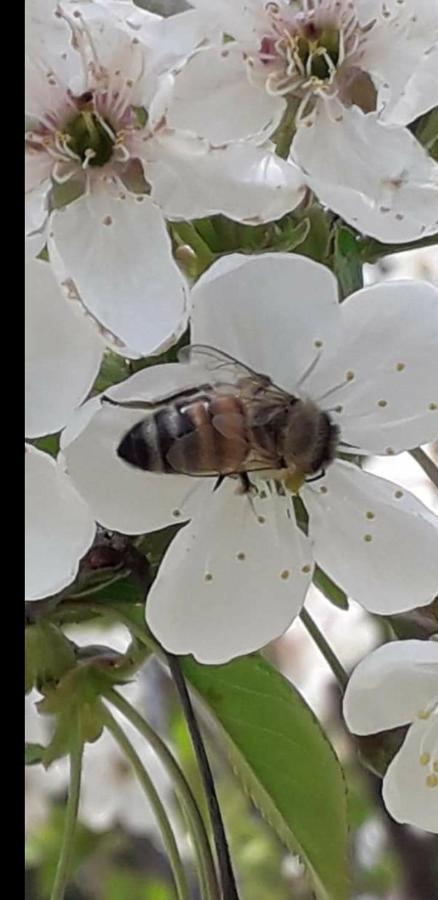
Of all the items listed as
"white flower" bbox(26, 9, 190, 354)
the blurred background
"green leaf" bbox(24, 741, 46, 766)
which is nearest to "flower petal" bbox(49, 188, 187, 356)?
"white flower" bbox(26, 9, 190, 354)

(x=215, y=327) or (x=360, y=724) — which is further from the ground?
(x=215, y=327)

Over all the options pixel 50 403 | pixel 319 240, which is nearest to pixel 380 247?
pixel 319 240

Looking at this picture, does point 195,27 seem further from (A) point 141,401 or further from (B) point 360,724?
(B) point 360,724

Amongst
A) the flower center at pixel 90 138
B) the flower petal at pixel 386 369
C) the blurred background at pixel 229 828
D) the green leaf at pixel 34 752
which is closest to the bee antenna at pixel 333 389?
the flower petal at pixel 386 369

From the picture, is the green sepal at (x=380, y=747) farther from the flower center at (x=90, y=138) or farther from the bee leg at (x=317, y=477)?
the flower center at (x=90, y=138)

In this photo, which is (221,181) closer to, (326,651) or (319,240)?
(319,240)
